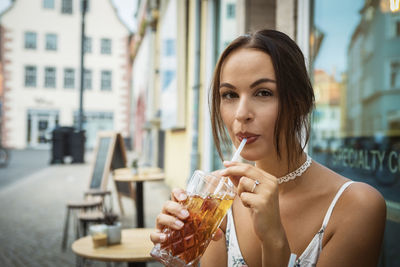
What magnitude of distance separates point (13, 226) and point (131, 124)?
2276 centimetres

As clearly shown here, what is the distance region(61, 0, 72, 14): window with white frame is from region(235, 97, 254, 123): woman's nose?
29.7m

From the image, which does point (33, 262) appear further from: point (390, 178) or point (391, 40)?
point (391, 40)

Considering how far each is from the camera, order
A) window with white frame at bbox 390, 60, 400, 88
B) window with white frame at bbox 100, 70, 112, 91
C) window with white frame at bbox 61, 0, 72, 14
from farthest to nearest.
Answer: window with white frame at bbox 100, 70, 112, 91 < window with white frame at bbox 61, 0, 72, 14 < window with white frame at bbox 390, 60, 400, 88

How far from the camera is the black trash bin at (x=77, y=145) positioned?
1320 cm

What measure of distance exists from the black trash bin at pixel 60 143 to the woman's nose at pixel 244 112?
13156 mm

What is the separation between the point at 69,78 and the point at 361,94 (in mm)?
25139

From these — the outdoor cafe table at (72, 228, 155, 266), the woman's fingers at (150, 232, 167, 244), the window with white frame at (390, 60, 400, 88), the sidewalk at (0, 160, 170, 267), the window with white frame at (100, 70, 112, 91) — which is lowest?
the sidewalk at (0, 160, 170, 267)

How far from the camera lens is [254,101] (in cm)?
116

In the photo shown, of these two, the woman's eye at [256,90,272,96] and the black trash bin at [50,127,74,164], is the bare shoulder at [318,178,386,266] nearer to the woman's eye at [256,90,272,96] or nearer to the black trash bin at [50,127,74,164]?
the woman's eye at [256,90,272,96]

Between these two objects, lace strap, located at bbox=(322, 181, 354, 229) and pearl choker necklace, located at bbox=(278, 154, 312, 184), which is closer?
lace strap, located at bbox=(322, 181, 354, 229)

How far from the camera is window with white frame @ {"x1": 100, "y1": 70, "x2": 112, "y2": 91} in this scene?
27.4m

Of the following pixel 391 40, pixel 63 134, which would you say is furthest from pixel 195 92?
pixel 63 134

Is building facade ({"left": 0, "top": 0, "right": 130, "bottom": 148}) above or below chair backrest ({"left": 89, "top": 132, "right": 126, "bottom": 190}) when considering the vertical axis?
above

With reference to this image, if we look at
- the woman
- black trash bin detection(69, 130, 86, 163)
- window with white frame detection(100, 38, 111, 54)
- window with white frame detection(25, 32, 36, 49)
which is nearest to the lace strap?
the woman
